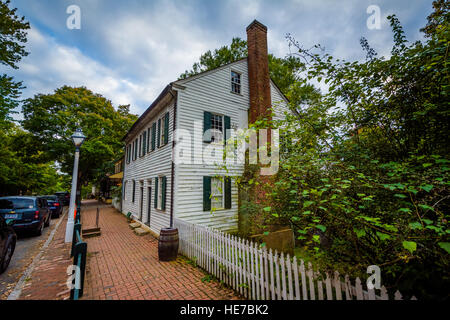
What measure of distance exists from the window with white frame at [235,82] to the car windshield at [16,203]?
11108mm

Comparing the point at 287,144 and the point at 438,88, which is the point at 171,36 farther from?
the point at 438,88

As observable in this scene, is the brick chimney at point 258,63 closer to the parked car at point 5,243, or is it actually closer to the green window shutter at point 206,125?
the green window shutter at point 206,125

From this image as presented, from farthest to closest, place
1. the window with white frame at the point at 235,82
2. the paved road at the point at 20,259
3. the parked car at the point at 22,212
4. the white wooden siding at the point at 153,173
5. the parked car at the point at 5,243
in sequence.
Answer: the window with white frame at the point at 235,82 < the white wooden siding at the point at 153,173 < the parked car at the point at 22,212 < the parked car at the point at 5,243 < the paved road at the point at 20,259

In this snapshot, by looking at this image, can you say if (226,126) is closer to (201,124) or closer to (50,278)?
(201,124)

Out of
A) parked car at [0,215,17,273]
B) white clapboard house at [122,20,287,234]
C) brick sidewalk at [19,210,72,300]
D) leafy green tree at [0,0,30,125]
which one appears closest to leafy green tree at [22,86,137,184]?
leafy green tree at [0,0,30,125]

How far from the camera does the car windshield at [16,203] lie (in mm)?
7566

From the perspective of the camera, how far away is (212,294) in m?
3.99

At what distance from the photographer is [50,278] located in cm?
462

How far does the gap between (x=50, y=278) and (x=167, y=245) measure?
2901 mm

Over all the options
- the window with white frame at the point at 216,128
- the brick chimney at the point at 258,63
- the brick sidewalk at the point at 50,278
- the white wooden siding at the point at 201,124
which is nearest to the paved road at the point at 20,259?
the brick sidewalk at the point at 50,278

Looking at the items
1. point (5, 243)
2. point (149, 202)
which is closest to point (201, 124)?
point (149, 202)

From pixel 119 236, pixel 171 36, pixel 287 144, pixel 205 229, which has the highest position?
pixel 171 36

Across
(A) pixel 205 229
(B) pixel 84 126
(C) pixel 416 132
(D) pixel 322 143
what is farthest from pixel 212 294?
(B) pixel 84 126

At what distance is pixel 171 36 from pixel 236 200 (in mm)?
7545
